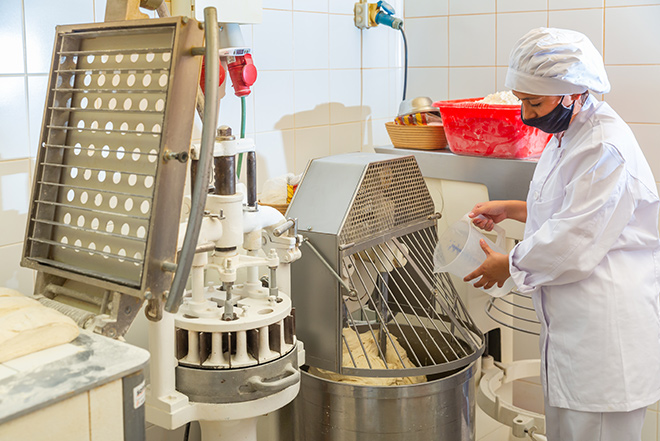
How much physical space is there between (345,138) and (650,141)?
3.63 feet

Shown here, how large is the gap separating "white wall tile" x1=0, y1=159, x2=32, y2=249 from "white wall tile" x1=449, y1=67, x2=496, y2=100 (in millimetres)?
1883

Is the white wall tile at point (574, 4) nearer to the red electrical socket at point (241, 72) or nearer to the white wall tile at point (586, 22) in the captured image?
the white wall tile at point (586, 22)

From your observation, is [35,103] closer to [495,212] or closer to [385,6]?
[495,212]

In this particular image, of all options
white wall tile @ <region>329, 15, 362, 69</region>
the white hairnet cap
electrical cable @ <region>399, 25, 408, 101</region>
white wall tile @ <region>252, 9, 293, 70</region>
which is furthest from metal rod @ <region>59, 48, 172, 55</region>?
electrical cable @ <region>399, 25, 408, 101</region>

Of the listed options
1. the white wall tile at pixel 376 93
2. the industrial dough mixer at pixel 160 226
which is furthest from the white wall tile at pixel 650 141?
the industrial dough mixer at pixel 160 226

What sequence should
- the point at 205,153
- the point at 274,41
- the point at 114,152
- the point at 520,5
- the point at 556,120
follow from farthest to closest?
the point at 520,5 → the point at 274,41 → the point at 556,120 → the point at 114,152 → the point at 205,153

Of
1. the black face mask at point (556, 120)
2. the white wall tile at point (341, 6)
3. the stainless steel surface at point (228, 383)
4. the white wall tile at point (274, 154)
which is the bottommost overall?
the stainless steel surface at point (228, 383)

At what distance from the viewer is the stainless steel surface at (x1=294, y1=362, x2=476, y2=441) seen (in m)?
1.67

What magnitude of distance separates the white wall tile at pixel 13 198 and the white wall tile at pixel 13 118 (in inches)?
1.0

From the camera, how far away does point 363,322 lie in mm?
2021

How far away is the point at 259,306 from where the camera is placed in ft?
4.81

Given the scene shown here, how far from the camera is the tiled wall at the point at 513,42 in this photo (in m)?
2.48

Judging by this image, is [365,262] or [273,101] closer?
[365,262]

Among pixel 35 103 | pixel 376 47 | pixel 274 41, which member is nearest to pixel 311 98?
pixel 274 41
